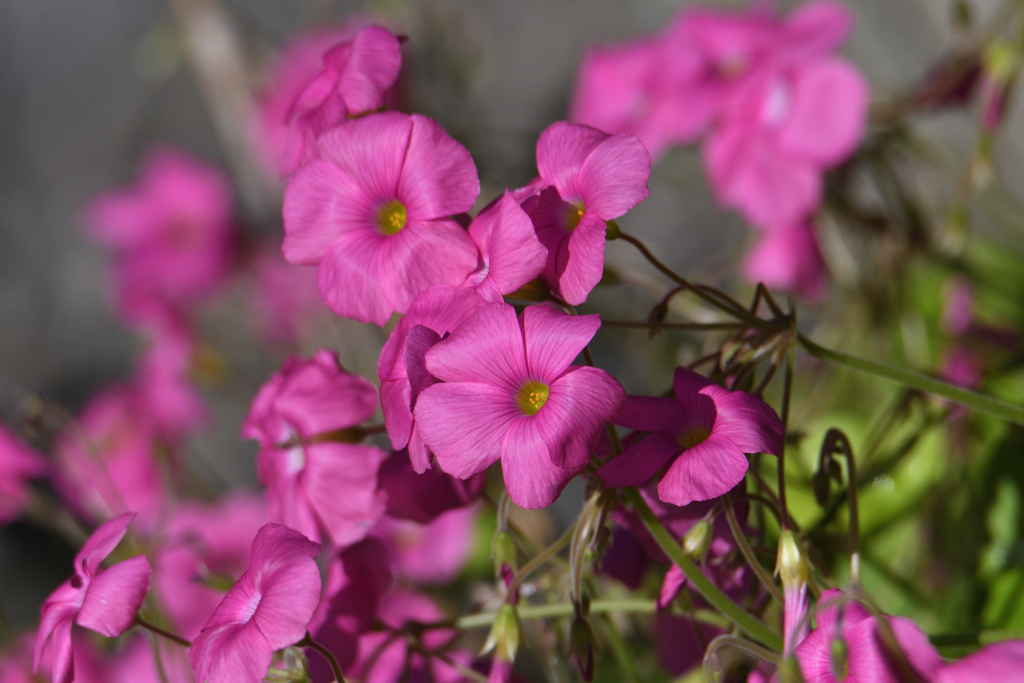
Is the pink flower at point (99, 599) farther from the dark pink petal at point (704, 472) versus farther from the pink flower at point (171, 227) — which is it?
the pink flower at point (171, 227)

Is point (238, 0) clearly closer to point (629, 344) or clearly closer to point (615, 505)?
point (629, 344)

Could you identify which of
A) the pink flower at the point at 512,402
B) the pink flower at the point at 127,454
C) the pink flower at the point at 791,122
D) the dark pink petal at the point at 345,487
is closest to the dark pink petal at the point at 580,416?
the pink flower at the point at 512,402

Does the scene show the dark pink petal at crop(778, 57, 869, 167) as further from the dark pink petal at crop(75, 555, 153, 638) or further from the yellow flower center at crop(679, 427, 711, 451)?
the dark pink petal at crop(75, 555, 153, 638)

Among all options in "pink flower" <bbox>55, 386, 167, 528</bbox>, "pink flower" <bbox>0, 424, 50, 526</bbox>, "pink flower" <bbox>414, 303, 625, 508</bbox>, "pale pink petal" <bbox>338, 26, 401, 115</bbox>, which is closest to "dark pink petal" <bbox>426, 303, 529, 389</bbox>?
"pink flower" <bbox>414, 303, 625, 508</bbox>

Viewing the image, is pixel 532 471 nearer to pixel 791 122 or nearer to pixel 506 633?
pixel 506 633

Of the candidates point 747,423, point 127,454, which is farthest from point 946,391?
point 127,454
